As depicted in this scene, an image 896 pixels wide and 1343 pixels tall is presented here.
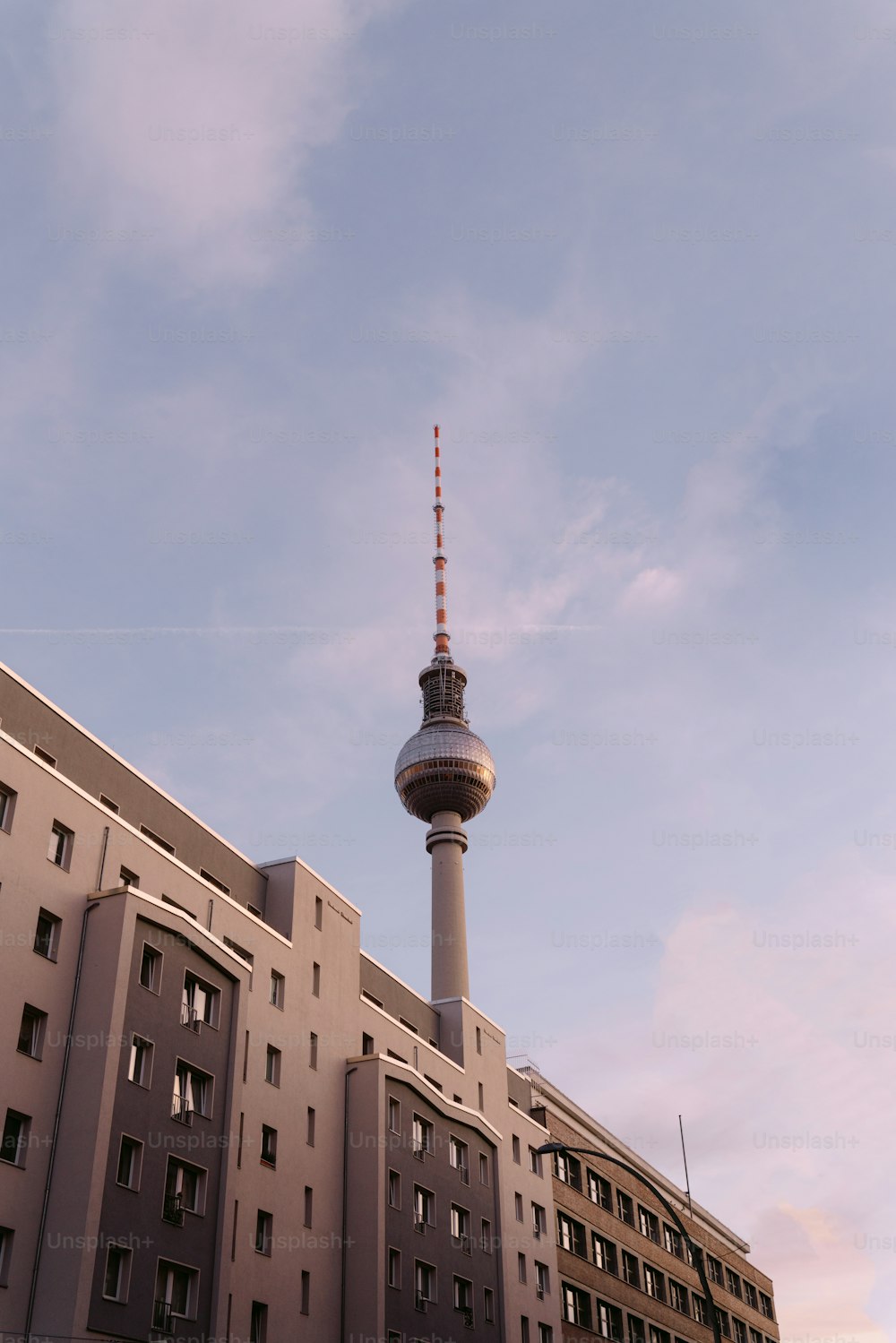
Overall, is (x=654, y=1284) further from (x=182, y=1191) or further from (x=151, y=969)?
(x=151, y=969)

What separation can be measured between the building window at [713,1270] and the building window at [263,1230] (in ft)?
192

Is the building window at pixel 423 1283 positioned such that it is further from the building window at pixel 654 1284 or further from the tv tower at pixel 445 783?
the tv tower at pixel 445 783

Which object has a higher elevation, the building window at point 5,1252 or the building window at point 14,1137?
the building window at point 14,1137

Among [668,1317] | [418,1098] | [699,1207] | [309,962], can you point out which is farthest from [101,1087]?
[699,1207]

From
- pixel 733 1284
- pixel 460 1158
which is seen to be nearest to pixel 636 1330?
pixel 460 1158

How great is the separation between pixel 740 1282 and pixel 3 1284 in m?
82.2

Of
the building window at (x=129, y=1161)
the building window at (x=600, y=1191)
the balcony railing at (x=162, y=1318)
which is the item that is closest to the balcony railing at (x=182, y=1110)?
the building window at (x=129, y=1161)

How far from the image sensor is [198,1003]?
151ft

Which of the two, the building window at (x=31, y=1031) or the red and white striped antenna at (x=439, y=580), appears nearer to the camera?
the building window at (x=31, y=1031)

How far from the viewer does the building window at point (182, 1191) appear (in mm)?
41812

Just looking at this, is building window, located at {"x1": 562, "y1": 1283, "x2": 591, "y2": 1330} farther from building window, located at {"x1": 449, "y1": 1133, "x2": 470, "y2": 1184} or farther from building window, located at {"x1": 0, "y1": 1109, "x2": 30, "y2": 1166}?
building window, located at {"x1": 0, "y1": 1109, "x2": 30, "y2": 1166}

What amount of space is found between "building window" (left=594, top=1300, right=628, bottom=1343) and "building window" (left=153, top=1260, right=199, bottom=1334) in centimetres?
3864

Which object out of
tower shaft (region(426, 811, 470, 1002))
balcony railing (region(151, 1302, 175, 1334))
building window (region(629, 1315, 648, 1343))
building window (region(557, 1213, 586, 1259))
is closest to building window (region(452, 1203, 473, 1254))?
building window (region(557, 1213, 586, 1259))

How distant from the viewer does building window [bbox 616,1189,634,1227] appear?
81438 mm
